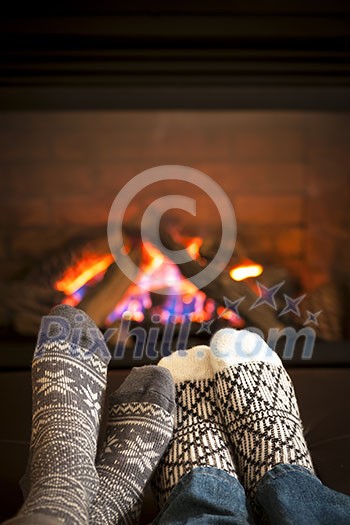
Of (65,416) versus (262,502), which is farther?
(65,416)

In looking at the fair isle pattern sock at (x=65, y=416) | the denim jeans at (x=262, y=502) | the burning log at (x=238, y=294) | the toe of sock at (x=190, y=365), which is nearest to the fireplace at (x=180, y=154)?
the burning log at (x=238, y=294)

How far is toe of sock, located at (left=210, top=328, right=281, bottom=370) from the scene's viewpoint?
3.82 ft

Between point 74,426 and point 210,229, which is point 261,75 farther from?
point 74,426

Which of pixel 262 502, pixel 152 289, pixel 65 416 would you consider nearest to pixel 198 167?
pixel 152 289

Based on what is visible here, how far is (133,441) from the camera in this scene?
1003 mm

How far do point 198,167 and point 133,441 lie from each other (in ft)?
2.89

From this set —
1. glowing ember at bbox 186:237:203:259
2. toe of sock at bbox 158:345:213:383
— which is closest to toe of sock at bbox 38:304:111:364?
toe of sock at bbox 158:345:213:383

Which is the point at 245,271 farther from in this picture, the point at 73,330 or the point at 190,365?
the point at 73,330

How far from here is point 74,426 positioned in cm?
94

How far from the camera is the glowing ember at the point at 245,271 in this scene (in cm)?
168

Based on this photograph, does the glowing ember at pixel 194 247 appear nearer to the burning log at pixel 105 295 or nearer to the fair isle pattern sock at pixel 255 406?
the burning log at pixel 105 295

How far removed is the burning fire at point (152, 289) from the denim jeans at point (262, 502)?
0.77 metres

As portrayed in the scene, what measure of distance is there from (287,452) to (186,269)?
0.77 meters

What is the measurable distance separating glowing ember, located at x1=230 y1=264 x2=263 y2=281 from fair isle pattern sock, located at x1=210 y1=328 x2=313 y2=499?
44 cm
